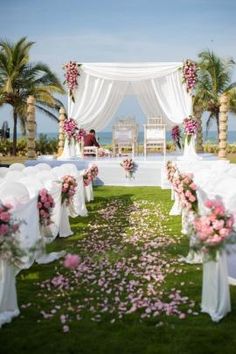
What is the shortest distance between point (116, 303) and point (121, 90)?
10831 millimetres

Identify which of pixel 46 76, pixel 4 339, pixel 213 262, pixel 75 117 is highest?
pixel 46 76

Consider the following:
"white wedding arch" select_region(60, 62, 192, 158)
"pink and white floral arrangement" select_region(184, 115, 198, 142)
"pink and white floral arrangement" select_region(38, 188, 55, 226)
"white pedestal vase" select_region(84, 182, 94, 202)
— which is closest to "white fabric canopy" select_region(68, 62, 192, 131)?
"white wedding arch" select_region(60, 62, 192, 158)

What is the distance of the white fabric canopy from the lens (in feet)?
45.3

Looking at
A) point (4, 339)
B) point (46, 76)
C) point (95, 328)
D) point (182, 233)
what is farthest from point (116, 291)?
point (46, 76)

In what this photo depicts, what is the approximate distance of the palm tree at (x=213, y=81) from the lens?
2411cm

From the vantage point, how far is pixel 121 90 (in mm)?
14789

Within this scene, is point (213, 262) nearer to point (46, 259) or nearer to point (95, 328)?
point (95, 328)

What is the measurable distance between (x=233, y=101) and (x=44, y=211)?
19.4 meters

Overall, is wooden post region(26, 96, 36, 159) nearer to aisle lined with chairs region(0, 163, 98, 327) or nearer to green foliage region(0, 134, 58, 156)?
aisle lined with chairs region(0, 163, 98, 327)

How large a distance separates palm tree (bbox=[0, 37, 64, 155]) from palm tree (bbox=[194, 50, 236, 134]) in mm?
6309

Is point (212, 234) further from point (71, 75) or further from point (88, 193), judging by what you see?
point (71, 75)

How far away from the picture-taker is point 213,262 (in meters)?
4.12

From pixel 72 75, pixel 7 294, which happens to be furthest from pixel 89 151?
pixel 7 294

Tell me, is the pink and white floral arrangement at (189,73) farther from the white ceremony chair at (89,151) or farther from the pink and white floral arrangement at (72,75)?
the white ceremony chair at (89,151)
